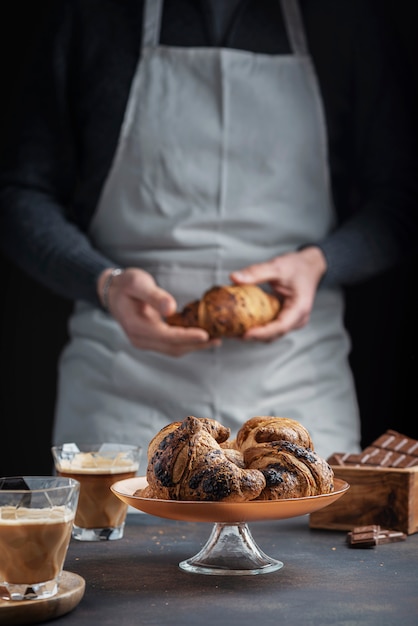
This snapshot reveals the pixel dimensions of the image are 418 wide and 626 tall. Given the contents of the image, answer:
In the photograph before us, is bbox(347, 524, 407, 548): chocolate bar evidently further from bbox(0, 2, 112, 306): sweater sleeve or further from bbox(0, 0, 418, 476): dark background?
bbox(0, 0, 418, 476): dark background

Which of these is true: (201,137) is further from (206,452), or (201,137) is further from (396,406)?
(206,452)

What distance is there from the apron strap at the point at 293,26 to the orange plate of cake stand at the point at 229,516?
4.21 ft

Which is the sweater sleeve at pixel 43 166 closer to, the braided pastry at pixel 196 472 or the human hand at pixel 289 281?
the human hand at pixel 289 281

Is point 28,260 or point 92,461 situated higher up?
point 28,260

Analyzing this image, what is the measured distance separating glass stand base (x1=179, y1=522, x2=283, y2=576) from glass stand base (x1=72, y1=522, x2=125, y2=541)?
0.56 feet

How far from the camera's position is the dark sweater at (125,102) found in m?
2.07

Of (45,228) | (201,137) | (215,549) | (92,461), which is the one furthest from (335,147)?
(215,549)

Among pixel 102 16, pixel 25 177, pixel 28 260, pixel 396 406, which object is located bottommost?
pixel 396 406

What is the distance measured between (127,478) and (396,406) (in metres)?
1.46

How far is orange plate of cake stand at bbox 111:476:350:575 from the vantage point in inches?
37.7

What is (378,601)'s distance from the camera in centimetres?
92

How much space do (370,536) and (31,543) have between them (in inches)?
18.0

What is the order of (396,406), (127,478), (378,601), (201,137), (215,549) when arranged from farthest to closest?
(396,406) → (201,137) → (127,478) → (215,549) → (378,601)

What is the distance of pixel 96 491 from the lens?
46.8 inches
